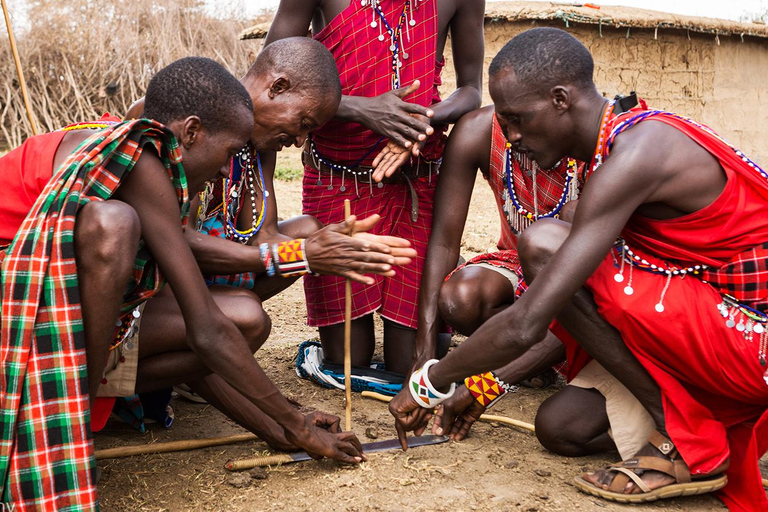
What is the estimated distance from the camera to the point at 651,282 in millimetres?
2592

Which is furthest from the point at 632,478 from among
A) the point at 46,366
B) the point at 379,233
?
the point at 46,366

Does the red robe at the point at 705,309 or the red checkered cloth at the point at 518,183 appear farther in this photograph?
the red checkered cloth at the point at 518,183

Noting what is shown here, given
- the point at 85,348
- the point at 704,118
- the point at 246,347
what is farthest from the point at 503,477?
the point at 704,118

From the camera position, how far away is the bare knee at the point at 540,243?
106 inches

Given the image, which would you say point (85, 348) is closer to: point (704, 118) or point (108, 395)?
point (108, 395)

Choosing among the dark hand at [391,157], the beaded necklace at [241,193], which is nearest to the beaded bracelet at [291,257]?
the beaded necklace at [241,193]

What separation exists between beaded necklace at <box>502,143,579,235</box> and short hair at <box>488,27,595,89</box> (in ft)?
1.65

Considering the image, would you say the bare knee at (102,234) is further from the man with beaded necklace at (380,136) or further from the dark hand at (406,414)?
the man with beaded necklace at (380,136)

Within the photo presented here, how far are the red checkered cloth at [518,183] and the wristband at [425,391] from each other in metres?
0.73

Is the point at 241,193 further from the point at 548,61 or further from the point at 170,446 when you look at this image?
the point at 548,61

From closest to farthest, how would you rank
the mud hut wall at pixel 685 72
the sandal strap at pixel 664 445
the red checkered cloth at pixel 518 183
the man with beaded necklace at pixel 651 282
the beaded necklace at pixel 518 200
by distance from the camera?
1. the man with beaded necklace at pixel 651 282
2. the sandal strap at pixel 664 445
3. the beaded necklace at pixel 518 200
4. the red checkered cloth at pixel 518 183
5. the mud hut wall at pixel 685 72

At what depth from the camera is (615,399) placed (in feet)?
9.16

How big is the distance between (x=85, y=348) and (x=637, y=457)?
1805mm

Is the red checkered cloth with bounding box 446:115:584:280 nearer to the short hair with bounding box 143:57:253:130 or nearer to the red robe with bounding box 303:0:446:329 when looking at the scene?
the red robe with bounding box 303:0:446:329
